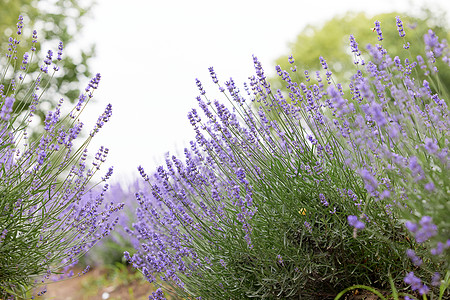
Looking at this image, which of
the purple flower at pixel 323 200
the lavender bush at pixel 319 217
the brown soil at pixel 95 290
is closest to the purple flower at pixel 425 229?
the lavender bush at pixel 319 217

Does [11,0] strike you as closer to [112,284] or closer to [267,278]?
[112,284]

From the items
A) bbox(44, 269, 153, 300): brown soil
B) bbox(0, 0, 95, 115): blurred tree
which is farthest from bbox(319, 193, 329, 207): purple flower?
bbox(0, 0, 95, 115): blurred tree

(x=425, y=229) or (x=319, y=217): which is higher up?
(x=425, y=229)

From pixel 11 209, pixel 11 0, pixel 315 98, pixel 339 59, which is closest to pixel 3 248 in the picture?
pixel 11 209

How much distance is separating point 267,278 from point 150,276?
2.36 ft

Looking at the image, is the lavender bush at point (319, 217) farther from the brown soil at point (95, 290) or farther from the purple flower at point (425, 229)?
the brown soil at point (95, 290)

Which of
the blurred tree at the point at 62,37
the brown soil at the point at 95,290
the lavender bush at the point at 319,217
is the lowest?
the brown soil at the point at 95,290

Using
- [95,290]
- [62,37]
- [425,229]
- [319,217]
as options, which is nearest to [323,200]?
[319,217]

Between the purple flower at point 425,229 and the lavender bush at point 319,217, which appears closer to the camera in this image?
the purple flower at point 425,229

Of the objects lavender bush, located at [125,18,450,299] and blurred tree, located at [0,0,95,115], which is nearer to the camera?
Answer: lavender bush, located at [125,18,450,299]

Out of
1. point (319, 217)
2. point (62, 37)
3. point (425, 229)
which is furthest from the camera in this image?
point (62, 37)

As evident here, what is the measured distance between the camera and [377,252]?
6.12ft

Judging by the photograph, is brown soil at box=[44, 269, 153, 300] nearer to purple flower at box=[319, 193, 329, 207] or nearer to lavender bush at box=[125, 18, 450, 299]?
lavender bush at box=[125, 18, 450, 299]

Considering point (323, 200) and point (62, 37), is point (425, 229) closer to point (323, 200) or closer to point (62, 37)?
point (323, 200)
